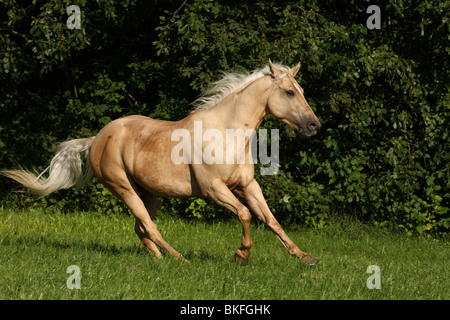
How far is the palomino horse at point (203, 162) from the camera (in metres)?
5.71

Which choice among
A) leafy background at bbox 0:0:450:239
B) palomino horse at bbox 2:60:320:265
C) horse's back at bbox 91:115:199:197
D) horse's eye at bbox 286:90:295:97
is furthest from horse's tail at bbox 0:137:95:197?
horse's eye at bbox 286:90:295:97

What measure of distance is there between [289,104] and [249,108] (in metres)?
0.41

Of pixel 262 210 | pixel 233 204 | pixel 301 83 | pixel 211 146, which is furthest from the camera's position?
pixel 301 83

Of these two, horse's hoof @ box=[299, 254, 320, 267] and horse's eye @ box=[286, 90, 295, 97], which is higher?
horse's eye @ box=[286, 90, 295, 97]

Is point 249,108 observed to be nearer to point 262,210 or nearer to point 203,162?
point 203,162

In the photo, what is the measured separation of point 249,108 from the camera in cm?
581

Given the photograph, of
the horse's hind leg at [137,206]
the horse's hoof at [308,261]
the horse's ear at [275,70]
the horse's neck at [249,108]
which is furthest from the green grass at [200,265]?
the horse's ear at [275,70]

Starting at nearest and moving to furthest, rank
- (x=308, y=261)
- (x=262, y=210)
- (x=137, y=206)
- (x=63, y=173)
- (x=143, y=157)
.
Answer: (x=308, y=261) → (x=262, y=210) → (x=143, y=157) → (x=137, y=206) → (x=63, y=173)

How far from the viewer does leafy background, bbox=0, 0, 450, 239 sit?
862 cm

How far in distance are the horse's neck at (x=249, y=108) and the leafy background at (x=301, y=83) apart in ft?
8.80

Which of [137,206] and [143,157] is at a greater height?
[143,157]

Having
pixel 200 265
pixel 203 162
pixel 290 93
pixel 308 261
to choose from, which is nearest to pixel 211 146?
pixel 203 162

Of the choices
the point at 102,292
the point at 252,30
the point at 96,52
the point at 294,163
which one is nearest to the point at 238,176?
the point at 102,292

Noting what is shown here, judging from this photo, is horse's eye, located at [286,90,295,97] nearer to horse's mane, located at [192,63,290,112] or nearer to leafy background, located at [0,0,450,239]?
horse's mane, located at [192,63,290,112]
